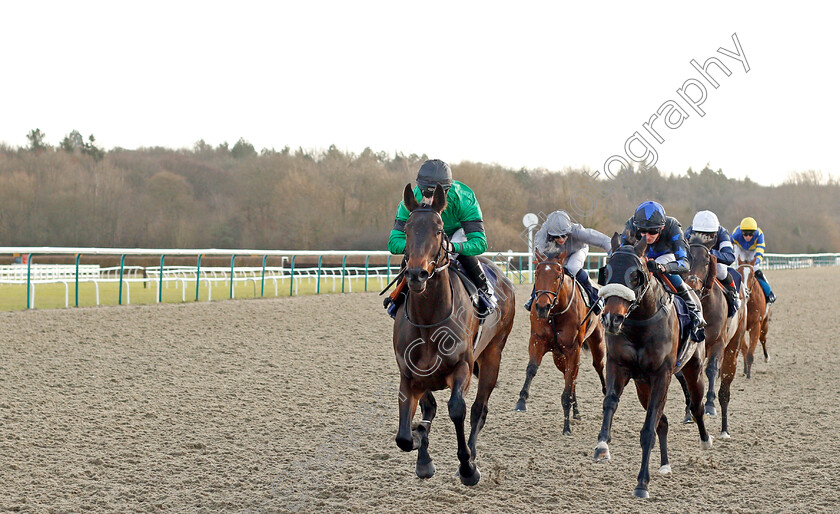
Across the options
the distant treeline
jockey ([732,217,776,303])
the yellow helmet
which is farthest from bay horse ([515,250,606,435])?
the distant treeline

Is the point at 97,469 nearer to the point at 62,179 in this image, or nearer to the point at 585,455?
the point at 585,455

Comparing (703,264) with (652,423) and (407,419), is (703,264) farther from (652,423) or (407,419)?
(407,419)

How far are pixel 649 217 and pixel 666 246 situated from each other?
15.6 inches

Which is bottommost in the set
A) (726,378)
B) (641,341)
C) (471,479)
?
(471,479)

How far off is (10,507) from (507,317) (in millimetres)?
3355

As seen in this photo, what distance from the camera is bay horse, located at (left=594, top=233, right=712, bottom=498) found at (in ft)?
14.8

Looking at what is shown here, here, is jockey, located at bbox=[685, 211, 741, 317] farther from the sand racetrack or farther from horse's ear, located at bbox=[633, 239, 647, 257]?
horse's ear, located at bbox=[633, 239, 647, 257]

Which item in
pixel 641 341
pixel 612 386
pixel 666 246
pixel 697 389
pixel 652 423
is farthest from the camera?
pixel 697 389

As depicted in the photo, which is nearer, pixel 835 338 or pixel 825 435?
pixel 825 435

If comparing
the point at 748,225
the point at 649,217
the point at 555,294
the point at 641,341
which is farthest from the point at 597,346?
the point at 748,225

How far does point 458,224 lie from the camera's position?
16.0 ft

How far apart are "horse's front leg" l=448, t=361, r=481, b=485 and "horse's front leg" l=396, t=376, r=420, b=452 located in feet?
0.71

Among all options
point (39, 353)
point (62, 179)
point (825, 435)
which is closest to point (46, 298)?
point (39, 353)

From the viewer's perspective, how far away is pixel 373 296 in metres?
17.6
